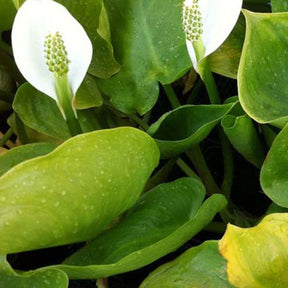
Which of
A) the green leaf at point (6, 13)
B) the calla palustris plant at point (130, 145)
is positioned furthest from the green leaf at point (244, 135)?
the green leaf at point (6, 13)

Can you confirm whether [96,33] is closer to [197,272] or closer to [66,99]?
[66,99]

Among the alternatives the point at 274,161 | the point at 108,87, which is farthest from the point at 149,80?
the point at 274,161

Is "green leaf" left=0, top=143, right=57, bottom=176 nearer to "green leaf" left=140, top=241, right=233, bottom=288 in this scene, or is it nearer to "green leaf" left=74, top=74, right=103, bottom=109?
"green leaf" left=74, top=74, right=103, bottom=109

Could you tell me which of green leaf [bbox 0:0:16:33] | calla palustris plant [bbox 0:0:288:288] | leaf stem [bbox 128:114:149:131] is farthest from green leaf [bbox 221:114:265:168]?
green leaf [bbox 0:0:16:33]

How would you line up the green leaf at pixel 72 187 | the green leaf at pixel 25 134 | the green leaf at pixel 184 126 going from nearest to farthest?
the green leaf at pixel 72 187, the green leaf at pixel 184 126, the green leaf at pixel 25 134

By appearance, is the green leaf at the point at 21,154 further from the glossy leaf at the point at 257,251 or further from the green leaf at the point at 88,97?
the glossy leaf at the point at 257,251

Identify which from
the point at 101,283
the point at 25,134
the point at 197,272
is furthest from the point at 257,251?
the point at 25,134
